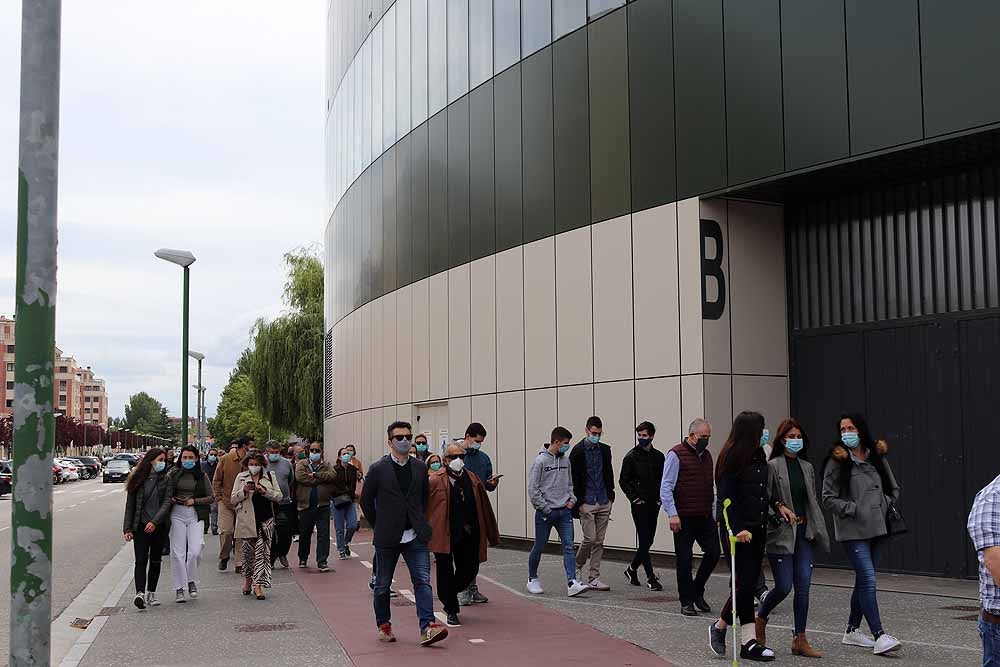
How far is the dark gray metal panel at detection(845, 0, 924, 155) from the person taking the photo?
11688 millimetres

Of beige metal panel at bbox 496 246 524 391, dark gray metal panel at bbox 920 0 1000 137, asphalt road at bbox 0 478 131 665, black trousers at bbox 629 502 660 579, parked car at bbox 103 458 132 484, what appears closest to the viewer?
dark gray metal panel at bbox 920 0 1000 137

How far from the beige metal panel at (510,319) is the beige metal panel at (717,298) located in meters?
4.75

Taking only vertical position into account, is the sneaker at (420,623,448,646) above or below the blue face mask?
below

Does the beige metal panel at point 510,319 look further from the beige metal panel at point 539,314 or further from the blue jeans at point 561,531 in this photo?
the blue jeans at point 561,531

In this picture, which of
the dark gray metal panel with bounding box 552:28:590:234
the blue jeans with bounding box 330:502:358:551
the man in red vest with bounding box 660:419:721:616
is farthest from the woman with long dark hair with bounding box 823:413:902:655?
the blue jeans with bounding box 330:502:358:551

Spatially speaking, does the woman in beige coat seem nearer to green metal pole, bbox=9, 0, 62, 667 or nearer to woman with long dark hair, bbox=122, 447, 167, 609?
woman with long dark hair, bbox=122, 447, 167, 609

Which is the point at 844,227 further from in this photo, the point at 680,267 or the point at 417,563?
the point at 417,563

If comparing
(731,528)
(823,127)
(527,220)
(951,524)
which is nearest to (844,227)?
(823,127)

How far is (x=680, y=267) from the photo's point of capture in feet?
48.0

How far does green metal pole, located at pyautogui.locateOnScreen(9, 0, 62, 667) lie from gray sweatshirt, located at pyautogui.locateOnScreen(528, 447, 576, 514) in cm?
765

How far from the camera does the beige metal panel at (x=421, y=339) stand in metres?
22.4

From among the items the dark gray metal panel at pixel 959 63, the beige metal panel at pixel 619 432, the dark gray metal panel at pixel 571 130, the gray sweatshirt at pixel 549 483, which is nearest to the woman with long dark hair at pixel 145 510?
the gray sweatshirt at pixel 549 483

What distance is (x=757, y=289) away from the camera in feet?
48.1

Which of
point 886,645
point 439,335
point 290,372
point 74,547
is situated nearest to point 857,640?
point 886,645
